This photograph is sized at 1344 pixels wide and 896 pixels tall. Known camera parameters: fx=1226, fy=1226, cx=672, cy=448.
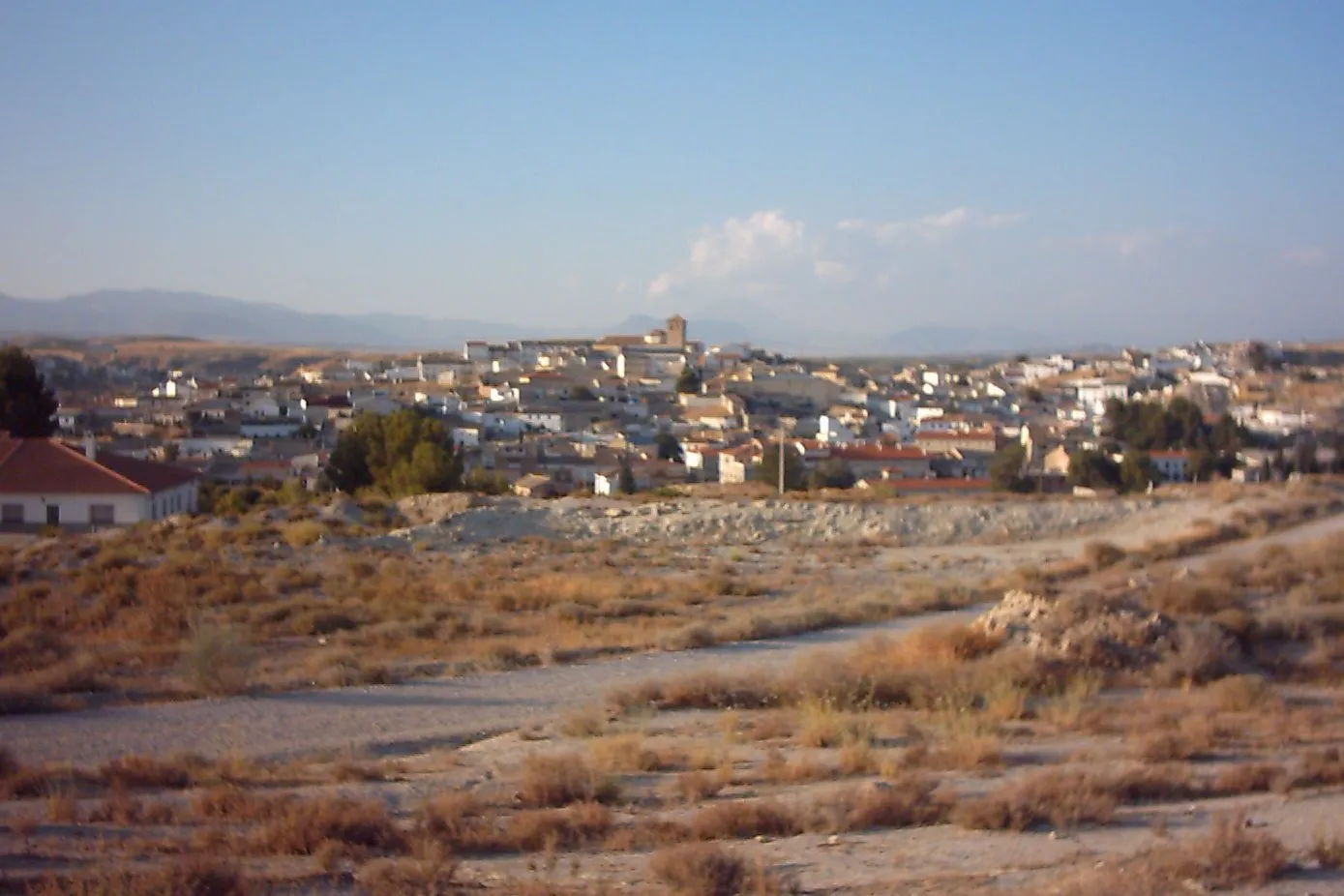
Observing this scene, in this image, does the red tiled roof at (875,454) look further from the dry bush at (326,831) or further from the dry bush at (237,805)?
the dry bush at (326,831)

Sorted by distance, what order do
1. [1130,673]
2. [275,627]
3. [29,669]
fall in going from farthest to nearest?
[275,627] → [29,669] → [1130,673]

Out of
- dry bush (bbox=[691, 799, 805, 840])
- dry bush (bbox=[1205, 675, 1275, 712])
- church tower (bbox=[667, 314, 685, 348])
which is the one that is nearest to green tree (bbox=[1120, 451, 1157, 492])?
dry bush (bbox=[1205, 675, 1275, 712])

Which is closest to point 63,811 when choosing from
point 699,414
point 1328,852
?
point 1328,852

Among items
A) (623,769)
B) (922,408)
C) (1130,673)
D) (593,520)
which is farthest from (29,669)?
(922,408)

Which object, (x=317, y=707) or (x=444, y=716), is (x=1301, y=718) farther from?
(x=317, y=707)

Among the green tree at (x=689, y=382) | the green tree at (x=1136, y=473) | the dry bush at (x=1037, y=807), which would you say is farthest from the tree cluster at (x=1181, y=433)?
the dry bush at (x=1037, y=807)
